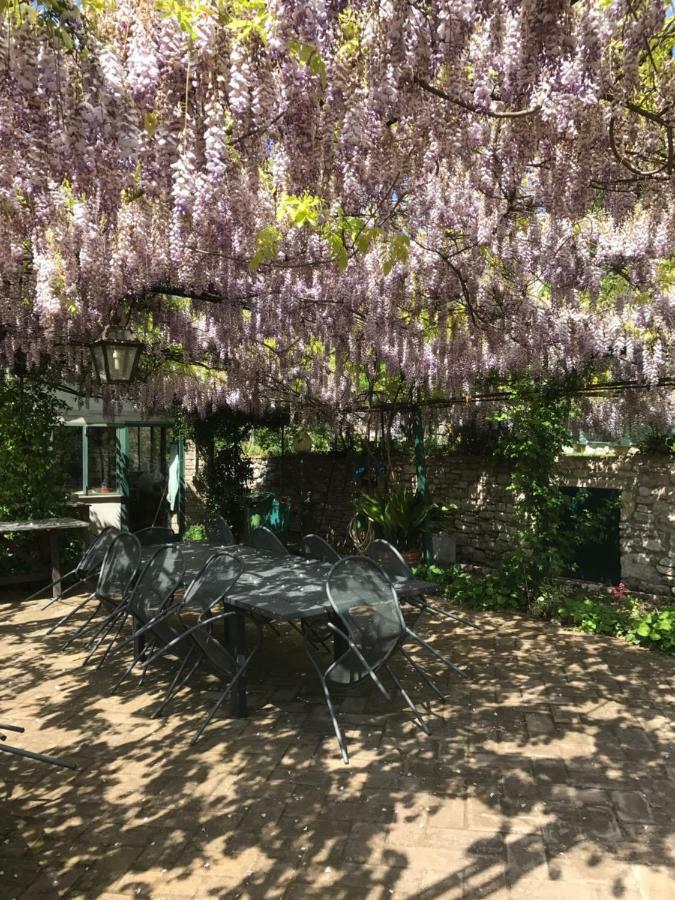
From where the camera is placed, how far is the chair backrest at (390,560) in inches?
166

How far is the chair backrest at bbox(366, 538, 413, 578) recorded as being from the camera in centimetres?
421

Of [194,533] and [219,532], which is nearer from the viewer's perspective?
[219,532]


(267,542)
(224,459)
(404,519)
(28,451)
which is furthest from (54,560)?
(224,459)

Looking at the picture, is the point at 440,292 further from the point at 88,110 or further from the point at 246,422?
the point at 246,422

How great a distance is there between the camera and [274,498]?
A: 10.4 meters

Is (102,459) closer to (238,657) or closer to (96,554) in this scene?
(96,554)

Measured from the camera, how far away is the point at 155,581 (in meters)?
4.14

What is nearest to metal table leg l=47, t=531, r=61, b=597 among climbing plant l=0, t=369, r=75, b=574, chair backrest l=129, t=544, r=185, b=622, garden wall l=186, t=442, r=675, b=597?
climbing plant l=0, t=369, r=75, b=574

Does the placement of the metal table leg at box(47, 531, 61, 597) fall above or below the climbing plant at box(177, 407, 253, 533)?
below

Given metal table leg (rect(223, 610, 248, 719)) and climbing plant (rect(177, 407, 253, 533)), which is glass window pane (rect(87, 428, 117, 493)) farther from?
metal table leg (rect(223, 610, 248, 719))

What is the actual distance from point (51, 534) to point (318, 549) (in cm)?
313

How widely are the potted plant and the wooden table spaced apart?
10.7 feet

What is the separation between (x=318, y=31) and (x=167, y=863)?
9.91ft

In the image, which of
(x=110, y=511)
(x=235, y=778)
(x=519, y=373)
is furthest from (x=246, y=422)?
(x=235, y=778)
